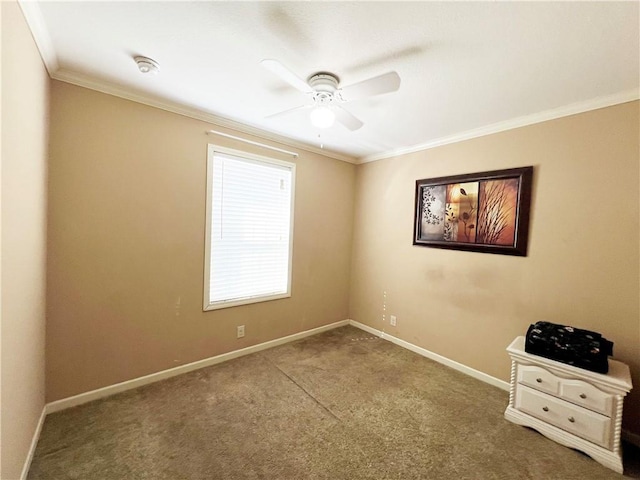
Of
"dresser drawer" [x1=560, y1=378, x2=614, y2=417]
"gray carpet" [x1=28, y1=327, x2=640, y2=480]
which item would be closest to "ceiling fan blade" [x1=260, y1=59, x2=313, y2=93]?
"gray carpet" [x1=28, y1=327, x2=640, y2=480]

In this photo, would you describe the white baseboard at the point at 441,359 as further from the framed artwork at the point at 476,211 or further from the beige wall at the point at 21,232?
the beige wall at the point at 21,232

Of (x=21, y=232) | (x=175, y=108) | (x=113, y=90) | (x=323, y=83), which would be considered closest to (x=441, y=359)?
(x=323, y=83)

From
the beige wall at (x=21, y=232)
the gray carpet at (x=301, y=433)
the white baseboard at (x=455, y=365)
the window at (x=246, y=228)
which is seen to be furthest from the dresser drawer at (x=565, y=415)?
the beige wall at (x=21, y=232)

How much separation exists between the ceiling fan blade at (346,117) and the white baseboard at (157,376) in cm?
253

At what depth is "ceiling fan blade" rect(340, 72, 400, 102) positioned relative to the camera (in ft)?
4.71

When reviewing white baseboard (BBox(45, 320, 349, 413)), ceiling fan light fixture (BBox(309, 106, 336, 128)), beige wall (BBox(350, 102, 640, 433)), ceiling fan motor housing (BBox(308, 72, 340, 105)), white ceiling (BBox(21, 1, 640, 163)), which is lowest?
white baseboard (BBox(45, 320, 349, 413))

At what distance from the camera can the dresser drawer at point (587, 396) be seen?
1721 mm

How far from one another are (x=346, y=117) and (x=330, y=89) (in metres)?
0.22

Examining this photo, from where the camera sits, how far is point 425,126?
8.82 feet

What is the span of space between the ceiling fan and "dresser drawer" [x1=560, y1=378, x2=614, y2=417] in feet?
7.49

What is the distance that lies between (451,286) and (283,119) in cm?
248

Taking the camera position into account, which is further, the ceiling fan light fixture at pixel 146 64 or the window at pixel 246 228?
the window at pixel 246 228

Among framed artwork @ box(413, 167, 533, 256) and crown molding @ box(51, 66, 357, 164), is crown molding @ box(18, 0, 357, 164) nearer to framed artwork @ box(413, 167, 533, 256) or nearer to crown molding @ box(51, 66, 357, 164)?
crown molding @ box(51, 66, 357, 164)

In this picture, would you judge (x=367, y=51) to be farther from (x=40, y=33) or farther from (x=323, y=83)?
(x=40, y=33)
